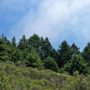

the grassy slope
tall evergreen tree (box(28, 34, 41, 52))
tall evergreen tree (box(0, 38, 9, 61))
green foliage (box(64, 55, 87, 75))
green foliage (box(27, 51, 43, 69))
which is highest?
tall evergreen tree (box(28, 34, 41, 52))

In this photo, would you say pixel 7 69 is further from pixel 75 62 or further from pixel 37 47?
pixel 37 47

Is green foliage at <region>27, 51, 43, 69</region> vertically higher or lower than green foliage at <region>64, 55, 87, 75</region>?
higher

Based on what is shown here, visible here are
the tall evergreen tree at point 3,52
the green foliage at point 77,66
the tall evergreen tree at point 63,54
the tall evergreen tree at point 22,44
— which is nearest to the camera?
the tall evergreen tree at point 3,52

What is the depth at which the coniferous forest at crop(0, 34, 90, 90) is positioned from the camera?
36.2m

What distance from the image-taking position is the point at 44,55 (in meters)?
88.4

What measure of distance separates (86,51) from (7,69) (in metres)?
39.0

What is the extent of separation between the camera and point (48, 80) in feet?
167

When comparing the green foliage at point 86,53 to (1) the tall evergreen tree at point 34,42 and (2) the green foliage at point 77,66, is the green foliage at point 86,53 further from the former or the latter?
(2) the green foliage at point 77,66

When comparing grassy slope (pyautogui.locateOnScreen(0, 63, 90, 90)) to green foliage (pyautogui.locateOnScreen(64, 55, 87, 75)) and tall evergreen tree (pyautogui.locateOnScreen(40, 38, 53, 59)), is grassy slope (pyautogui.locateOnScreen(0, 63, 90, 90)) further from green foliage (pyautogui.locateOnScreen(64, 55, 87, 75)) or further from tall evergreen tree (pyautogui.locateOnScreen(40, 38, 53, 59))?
tall evergreen tree (pyautogui.locateOnScreen(40, 38, 53, 59))

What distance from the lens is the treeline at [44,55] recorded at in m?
64.8

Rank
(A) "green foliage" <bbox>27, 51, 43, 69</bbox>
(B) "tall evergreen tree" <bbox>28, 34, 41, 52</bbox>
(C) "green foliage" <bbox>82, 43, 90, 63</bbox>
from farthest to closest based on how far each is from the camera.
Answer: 1. (B) "tall evergreen tree" <bbox>28, 34, 41, 52</bbox>
2. (C) "green foliage" <bbox>82, 43, 90, 63</bbox>
3. (A) "green foliage" <bbox>27, 51, 43, 69</bbox>

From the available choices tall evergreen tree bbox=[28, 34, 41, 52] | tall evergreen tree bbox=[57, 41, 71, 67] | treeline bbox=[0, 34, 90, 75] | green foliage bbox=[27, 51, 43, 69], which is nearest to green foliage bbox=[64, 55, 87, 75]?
treeline bbox=[0, 34, 90, 75]

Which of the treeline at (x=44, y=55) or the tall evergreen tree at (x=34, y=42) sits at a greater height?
the tall evergreen tree at (x=34, y=42)

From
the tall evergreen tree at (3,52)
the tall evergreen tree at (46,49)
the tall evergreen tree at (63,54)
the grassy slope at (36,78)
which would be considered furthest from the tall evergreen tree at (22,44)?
the grassy slope at (36,78)
